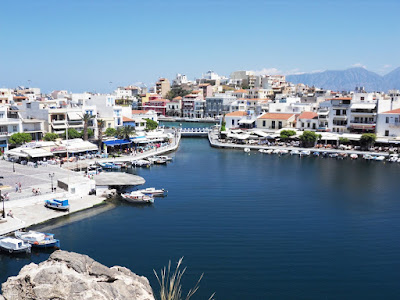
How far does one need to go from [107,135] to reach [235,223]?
36144 mm

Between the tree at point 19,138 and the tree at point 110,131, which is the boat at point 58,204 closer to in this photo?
the tree at point 19,138

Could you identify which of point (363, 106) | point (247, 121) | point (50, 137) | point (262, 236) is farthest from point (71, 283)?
point (247, 121)

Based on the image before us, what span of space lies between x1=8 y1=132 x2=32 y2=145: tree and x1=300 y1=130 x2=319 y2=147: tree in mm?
41246

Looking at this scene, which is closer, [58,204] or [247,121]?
[58,204]

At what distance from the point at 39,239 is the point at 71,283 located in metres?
16.8

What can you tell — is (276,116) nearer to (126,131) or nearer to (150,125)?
(150,125)

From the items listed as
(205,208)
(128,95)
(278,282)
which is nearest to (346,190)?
(205,208)

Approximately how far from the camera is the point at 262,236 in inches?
1059

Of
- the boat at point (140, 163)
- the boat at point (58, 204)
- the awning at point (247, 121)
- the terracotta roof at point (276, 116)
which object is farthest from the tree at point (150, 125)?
the boat at point (58, 204)

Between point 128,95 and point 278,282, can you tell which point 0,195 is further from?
Answer: point 128,95

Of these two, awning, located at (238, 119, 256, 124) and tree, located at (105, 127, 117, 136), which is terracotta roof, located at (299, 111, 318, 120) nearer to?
awning, located at (238, 119, 256, 124)

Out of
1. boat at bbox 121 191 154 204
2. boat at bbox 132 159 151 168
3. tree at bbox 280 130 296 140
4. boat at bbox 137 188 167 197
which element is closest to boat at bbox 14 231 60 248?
boat at bbox 121 191 154 204

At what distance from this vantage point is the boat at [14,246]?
23.5 metres

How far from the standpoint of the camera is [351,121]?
69250 millimetres
